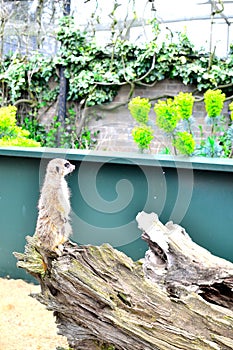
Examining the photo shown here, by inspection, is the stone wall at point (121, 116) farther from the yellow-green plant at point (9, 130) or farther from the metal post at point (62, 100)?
the yellow-green plant at point (9, 130)

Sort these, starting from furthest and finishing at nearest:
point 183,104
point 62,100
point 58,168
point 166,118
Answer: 1. point 62,100
2. point 183,104
3. point 166,118
4. point 58,168

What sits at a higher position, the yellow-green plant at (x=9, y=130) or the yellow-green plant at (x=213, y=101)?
the yellow-green plant at (x=213, y=101)

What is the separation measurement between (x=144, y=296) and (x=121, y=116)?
532 cm

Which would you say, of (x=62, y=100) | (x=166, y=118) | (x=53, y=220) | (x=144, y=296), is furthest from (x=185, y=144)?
(x=62, y=100)

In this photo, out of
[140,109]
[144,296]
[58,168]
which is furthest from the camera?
[140,109]

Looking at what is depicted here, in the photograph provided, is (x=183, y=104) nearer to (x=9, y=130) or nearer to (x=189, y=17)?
(x=9, y=130)

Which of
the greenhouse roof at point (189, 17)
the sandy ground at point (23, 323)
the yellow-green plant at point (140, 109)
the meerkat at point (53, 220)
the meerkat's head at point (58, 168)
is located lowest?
the sandy ground at point (23, 323)

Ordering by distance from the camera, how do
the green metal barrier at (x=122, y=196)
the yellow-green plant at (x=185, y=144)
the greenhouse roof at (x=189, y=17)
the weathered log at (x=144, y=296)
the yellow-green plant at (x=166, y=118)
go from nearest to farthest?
the weathered log at (x=144, y=296)
the green metal barrier at (x=122, y=196)
the yellow-green plant at (x=185, y=144)
the yellow-green plant at (x=166, y=118)
the greenhouse roof at (x=189, y=17)

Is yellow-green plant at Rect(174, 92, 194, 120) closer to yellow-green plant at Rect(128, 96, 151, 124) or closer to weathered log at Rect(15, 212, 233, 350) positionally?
yellow-green plant at Rect(128, 96, 151, 124)

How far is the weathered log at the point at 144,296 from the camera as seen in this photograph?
1.33 metres

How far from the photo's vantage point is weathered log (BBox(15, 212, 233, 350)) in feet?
4.38

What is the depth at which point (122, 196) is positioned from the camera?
3055mm

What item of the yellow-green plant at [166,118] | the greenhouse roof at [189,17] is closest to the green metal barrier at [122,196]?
the yellow-green plant at [166,118]

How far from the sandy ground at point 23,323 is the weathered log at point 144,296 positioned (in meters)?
0.76
